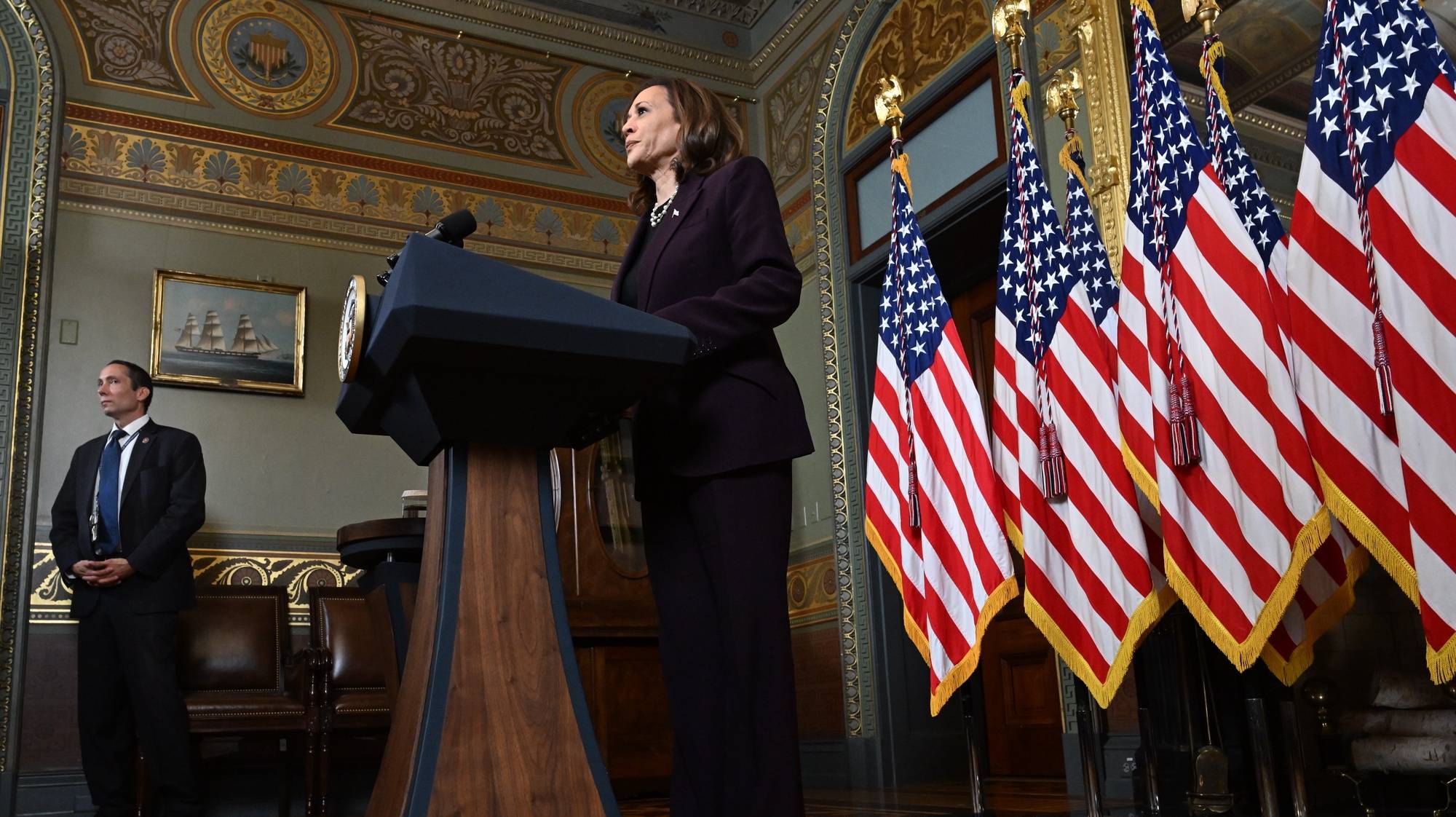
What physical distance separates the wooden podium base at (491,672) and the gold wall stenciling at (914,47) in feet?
→ 13.9

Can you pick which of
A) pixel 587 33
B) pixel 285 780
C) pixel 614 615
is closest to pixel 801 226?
pixel 587 33

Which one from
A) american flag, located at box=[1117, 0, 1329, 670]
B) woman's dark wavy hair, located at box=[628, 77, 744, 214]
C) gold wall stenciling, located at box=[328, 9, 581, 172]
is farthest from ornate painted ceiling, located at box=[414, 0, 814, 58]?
woman's dark wavy hair, located at box=[628, 77, 744, 214]

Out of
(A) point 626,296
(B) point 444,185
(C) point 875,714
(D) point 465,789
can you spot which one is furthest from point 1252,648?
(B) point 444,185

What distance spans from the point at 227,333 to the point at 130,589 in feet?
5.40

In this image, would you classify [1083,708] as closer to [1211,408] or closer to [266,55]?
[1211,408]

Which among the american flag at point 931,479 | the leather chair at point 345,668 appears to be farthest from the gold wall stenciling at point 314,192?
the american flag at point 931,479

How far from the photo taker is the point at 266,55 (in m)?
6.20

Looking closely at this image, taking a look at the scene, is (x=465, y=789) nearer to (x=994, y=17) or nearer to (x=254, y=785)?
(x=994, y=17)

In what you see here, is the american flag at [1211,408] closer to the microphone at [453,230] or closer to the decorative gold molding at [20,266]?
the microphone at [453,230]

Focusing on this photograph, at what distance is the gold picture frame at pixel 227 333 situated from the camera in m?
5.58

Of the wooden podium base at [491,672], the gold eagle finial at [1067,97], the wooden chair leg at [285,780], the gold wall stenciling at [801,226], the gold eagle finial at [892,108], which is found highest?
the gold wall stenciling at [801,226]

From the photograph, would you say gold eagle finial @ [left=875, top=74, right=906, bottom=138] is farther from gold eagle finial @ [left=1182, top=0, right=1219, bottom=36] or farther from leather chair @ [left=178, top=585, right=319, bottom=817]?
leather chair @ [left=178, top=585, right=319, bottom=817]

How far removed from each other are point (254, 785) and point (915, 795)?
2.90 meters

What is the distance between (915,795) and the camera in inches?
180
